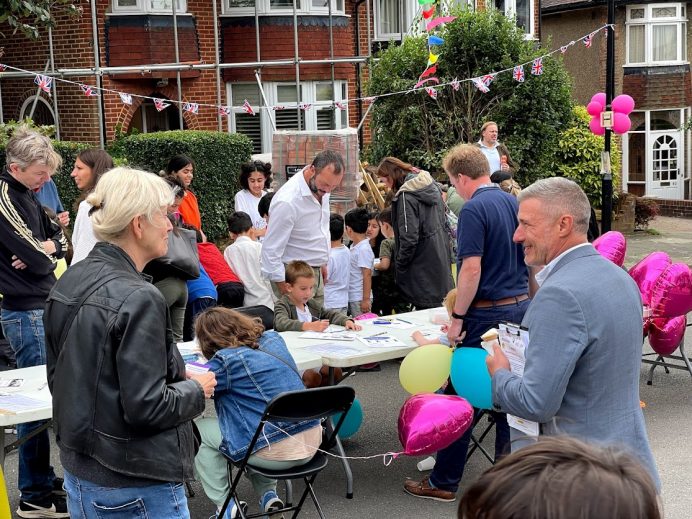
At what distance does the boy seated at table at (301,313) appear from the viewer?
6.78m

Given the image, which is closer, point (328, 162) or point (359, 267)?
point (328, 162)

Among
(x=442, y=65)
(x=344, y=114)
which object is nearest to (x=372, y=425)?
(x=442, y=65)

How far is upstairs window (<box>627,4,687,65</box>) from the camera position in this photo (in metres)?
29.2

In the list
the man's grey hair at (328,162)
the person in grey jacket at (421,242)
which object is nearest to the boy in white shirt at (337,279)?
the person in grey jacket at (421,242)

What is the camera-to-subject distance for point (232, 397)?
16.3 feet

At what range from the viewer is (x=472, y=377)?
216 inches

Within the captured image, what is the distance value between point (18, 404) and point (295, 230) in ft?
10.4

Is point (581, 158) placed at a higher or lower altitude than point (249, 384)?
higher

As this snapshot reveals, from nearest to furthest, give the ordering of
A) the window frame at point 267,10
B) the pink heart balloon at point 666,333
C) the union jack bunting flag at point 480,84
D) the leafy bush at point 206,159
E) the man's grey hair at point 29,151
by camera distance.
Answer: the man's grey hair at point 29,151, the pink heart balloon at point 666,333, the leafy bush at point 206,159, the union jack bunting flag at point 480,84, the window frame at point 267,10

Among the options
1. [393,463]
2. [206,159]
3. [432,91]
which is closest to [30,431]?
[393,463]

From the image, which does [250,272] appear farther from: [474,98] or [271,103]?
[271,103]

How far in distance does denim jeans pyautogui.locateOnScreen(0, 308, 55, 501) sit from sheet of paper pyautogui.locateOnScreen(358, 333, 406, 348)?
2.01 metres

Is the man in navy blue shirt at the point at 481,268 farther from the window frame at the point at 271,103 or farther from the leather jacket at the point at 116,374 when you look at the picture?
the window frame at the point at 271,103

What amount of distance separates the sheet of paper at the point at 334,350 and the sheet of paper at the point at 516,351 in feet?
6.43
